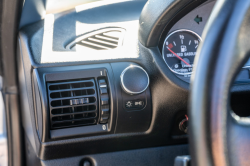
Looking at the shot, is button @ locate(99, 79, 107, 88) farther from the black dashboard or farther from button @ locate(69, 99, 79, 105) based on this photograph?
button @ locate(69, 99, 79, 105)

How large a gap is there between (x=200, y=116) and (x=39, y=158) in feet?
3.05

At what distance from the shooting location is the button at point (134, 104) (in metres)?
1.23

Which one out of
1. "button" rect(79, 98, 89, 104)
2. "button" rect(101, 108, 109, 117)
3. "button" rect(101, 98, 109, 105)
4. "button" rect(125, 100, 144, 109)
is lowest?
"button" rect(101, 108, 109, 117)

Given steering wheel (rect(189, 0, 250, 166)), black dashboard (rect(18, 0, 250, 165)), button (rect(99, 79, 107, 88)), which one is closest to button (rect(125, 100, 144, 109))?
black dashboard (rect(18, 0, 250, 165))

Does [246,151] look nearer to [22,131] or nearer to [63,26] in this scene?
[63,26]

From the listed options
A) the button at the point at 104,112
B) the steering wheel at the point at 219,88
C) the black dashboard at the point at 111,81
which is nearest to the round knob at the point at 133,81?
the black dashboard at the point at 111,81

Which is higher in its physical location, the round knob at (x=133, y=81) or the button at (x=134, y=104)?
the round knob at (x=133, y=81)

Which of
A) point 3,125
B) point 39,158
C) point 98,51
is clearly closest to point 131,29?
point 98,51

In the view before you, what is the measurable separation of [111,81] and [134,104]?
14cm

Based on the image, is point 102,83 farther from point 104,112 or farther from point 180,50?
point 180,50

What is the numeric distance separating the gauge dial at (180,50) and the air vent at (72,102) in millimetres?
386

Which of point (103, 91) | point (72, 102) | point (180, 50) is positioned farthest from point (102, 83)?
point (180, 50)

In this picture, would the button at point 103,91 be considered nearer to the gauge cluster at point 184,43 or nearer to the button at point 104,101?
the button at point 104,101

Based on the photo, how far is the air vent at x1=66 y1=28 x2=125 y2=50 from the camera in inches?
51.4
